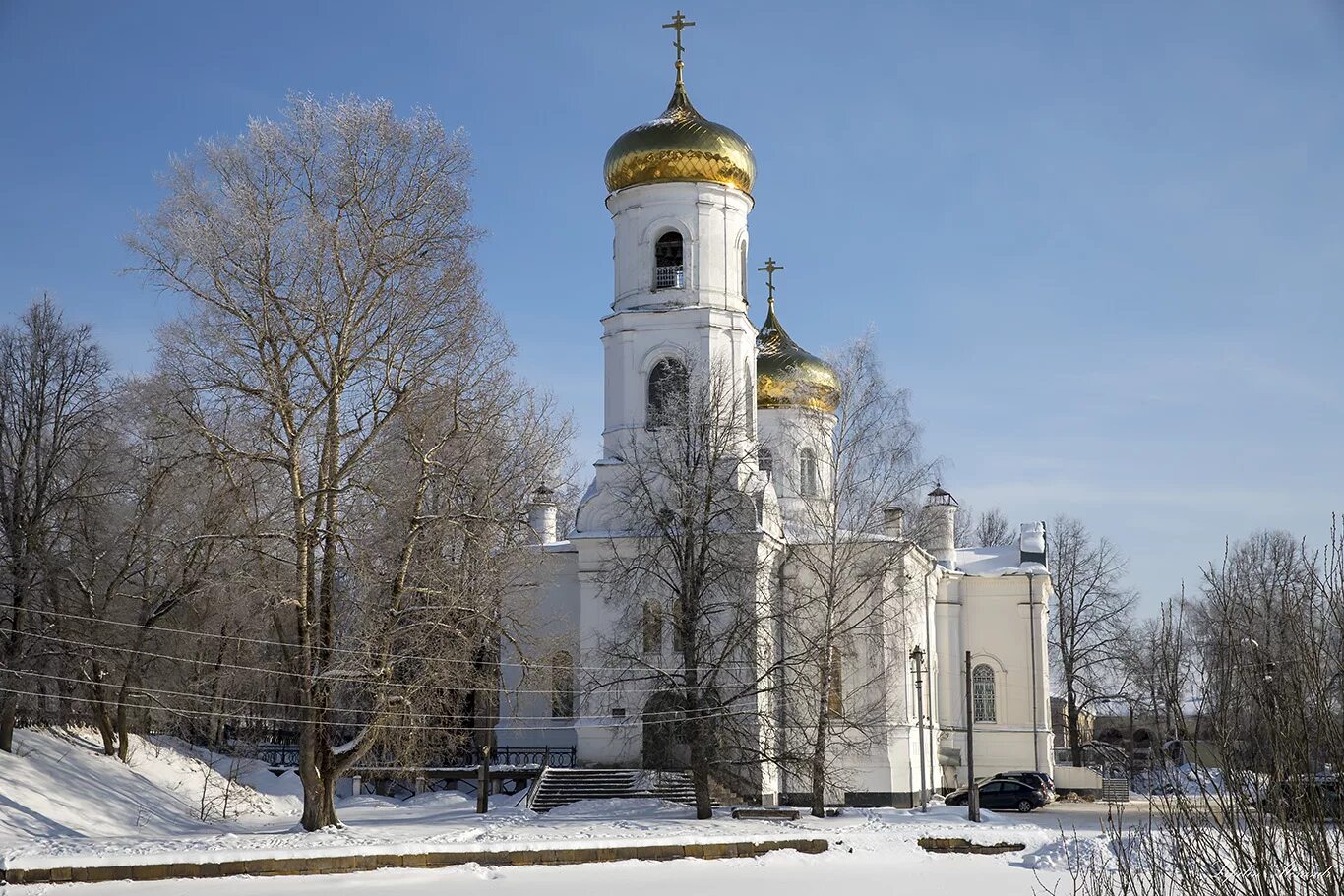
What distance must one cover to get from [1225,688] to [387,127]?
16.3 meters

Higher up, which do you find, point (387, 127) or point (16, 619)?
point (387, 127)

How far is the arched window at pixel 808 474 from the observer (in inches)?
1262

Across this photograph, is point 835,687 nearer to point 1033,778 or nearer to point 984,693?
point 1033,778

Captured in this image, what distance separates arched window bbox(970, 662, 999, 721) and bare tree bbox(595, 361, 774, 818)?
1231 cm

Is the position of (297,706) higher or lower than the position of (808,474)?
lower

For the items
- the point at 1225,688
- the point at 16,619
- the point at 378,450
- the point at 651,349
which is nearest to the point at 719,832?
the point at 378,450

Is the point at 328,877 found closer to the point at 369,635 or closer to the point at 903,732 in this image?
the point at 369,635

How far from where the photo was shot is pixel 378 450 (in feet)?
71.3

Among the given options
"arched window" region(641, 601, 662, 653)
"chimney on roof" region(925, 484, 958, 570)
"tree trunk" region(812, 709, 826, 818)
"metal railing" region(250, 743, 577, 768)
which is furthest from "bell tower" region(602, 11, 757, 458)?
"chimney on roof" region(925, 484, 958, 570)

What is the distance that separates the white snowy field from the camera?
57.3 ft

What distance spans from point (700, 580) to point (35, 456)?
13269mm

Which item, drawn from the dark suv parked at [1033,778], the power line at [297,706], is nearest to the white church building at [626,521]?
the power line at [297,706]

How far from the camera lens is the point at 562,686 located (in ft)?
101

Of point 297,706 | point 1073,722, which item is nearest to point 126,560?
point 297,706
